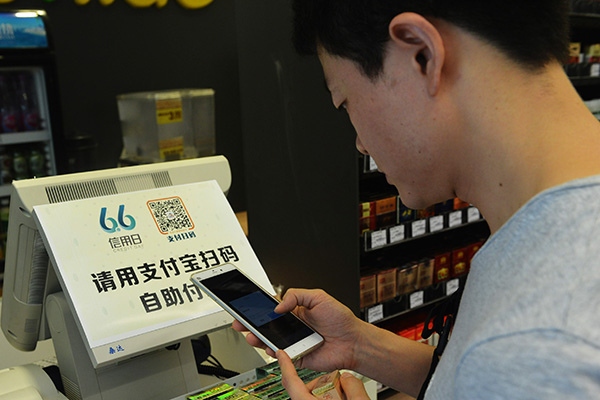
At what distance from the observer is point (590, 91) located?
344cm

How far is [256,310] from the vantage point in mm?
1143

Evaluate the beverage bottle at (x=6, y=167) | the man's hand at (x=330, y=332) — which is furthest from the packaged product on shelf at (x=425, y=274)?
the beverage bottle at (x=6, y=167)

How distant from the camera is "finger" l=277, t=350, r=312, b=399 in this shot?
37.1 inches

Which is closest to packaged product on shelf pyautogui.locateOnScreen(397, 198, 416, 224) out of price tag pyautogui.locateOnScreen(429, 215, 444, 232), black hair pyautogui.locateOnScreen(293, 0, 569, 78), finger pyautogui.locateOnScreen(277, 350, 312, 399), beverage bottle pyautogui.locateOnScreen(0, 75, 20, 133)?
price tag pyautogui.locateOnScreen(429, 215, 444, 232)

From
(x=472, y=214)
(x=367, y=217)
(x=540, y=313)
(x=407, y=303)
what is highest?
(x=540, y=313)

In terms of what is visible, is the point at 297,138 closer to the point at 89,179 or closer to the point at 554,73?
the point at 89,179

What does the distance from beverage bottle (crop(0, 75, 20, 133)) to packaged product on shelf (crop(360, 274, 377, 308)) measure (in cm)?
211

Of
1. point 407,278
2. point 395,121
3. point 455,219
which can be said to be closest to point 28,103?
point 407,278

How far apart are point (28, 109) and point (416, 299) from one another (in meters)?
2.33

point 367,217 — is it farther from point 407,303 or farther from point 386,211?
point 407,303

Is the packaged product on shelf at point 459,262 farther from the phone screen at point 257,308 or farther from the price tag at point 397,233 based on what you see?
the phone screen at point 257,308

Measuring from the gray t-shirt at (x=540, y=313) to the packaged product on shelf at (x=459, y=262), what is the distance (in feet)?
7.53

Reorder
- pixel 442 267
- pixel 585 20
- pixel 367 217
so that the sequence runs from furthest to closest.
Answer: pixel 585 20, pixel 442 267, pixel 367 217

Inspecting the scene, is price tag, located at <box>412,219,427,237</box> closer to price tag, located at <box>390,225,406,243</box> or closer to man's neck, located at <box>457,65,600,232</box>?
price tag, located at <box>390,225,406,243</box>
